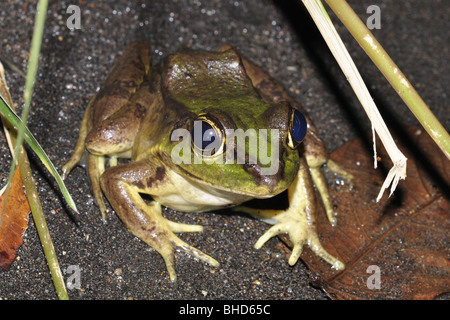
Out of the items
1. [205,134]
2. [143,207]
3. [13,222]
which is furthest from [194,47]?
[13,222]

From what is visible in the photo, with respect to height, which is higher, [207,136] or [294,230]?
[207,136]

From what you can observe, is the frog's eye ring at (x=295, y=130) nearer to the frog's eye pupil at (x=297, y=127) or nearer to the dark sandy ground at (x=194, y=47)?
the frog's eye pupil at (x=297, y=127)

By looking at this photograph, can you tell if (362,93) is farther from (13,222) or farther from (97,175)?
(13,222)

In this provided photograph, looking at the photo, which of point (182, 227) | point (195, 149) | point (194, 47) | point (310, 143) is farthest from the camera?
point (194, 47)

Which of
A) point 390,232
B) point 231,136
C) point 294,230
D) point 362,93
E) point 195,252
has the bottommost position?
point 390,232

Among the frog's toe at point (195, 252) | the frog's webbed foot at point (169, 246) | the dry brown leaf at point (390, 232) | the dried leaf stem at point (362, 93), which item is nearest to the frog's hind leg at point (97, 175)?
the frog's webbed foot at point (169, 246)

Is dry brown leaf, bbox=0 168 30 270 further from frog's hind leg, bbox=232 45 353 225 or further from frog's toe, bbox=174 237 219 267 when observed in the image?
frog's hind leg, bbox=232 45 353 225
